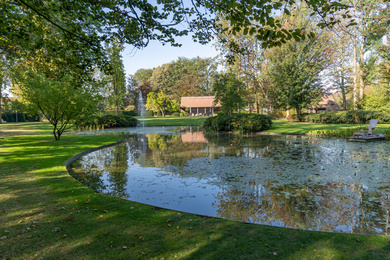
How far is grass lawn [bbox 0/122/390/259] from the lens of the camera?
2945 millimetres

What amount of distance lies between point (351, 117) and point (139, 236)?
27.6 metres

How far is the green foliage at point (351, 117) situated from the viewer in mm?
22797

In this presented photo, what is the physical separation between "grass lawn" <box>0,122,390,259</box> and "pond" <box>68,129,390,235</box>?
0.60m

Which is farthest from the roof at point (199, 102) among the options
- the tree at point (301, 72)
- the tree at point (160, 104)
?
the tree at point (301, 72)

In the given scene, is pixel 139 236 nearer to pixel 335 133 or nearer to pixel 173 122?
pixel 335 133

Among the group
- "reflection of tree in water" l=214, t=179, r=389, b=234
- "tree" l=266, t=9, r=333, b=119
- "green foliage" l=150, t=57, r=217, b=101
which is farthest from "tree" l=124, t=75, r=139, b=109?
"reflection of tree in water" l=214, t=179, r=389, b=234

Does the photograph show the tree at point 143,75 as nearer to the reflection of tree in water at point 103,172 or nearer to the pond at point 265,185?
the reflection of tree in water at point 103,172

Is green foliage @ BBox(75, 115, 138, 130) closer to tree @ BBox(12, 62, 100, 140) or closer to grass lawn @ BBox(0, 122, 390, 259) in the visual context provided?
tree @ BBox(12, 62, 100, 140)

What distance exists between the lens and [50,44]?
5934 mm

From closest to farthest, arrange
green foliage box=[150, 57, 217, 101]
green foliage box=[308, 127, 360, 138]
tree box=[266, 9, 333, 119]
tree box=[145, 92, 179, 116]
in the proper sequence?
green foliage box=[308, 127, 360, 138], tree box=[266, 9, 333, 119], tree box=[145, 92, 179, 116], green foliage box=[150, 57, 217, 101]

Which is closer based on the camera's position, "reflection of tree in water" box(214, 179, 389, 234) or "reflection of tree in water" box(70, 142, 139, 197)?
"reflection of tree in water" box(214, 179, 389, 234)

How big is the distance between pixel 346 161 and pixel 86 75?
9.42m

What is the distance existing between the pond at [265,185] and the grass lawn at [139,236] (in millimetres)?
605

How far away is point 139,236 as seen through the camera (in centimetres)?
339
